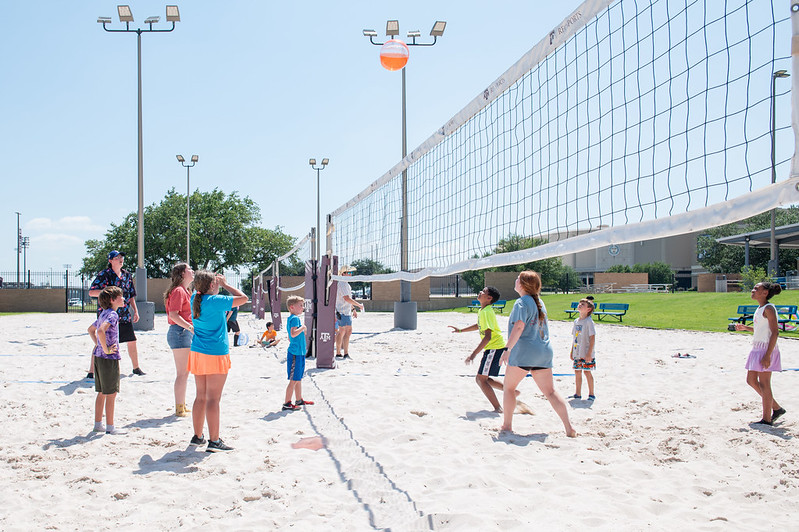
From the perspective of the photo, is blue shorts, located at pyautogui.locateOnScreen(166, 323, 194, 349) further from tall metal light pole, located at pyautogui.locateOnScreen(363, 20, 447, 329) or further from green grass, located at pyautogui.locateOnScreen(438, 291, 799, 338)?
green grass, located at pyautogui.locateOnScreen(438, 291, 799, 338)

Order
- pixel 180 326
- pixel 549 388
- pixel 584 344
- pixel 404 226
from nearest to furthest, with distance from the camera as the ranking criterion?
pixel 549 388
pixel 180 326
pixel 584 344
pixel 404 226

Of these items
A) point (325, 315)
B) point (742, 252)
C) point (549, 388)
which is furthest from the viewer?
point (742, 252)

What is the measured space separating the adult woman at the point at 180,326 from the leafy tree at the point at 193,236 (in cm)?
2883

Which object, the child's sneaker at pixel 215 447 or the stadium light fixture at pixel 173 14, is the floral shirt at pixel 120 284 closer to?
the child's sneaker at pixel 215 447


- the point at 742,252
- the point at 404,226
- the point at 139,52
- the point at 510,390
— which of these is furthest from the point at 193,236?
the point at 742,252

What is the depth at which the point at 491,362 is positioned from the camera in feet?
16.4

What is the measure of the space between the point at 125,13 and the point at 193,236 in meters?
19.8

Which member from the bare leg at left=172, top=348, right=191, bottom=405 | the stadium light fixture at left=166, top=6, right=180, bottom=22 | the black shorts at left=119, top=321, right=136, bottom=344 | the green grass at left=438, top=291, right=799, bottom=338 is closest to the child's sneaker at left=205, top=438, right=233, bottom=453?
the bare leg at left=172, top=348, right=191, bottom=405

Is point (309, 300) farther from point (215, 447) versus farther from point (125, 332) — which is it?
point (215, 447)

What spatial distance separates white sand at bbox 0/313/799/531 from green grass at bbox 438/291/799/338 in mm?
8736

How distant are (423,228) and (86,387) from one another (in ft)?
16.0

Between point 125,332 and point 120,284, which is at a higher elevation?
point 120,284

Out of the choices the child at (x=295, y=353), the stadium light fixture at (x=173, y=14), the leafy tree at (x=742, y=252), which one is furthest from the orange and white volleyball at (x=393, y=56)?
the leafy tree at (x=742, y=252)

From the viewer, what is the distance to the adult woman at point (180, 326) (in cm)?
456
